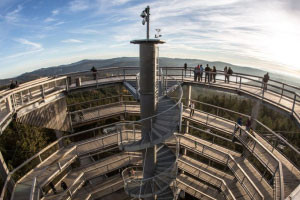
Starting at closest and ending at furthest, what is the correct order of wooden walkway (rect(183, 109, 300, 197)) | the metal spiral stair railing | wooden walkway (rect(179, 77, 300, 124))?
the metal spiral stair railing, wooden walkway (rect(183, 109, 300, 197)), wooden walkway (rect(179, 77, 300, 124))

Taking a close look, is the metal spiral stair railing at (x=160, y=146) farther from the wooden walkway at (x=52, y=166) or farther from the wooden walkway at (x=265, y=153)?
the wooden walkway at (x=265, y=153)

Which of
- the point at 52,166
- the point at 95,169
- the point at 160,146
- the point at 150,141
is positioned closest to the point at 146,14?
the point at 150,141

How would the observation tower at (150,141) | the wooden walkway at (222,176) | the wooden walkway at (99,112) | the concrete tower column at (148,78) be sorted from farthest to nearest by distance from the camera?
1. the wooden walkway at (99,112)
2. the wooden walkway at (222,176)
3. the observation tower at (150,141)
4. the concrete tower column at (148,78)

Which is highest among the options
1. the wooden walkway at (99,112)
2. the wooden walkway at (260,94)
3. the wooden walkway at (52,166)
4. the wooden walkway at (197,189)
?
the wooden walkway at (260,94)

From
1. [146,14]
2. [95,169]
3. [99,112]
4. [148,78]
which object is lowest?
[95,169]

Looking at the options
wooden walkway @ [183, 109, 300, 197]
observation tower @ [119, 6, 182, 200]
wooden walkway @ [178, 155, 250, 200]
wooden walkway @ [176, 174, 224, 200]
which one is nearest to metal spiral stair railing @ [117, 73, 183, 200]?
observation tower @ [119, 6, 182, 200]

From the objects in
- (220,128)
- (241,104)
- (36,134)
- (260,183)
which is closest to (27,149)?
(36,134)

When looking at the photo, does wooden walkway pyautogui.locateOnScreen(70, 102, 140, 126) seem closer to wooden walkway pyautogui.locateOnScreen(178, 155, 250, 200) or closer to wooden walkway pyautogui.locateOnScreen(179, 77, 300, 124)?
wooden walkway pyautogui.locateOnScreen(179, 77, 300, 124)

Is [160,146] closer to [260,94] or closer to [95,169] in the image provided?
[95,169]

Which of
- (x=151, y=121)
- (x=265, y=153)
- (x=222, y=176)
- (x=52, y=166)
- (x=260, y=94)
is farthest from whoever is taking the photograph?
(x=222, y=176)

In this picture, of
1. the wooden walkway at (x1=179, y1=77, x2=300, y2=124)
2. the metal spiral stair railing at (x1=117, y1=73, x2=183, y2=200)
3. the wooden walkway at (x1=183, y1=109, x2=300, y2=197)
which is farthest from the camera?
the wooden walkway at (x1=179, y1=77, x2=300, y2=124)

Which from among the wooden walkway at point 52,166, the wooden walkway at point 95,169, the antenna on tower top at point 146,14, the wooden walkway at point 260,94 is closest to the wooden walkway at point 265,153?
the wooden walkway at point 260,94

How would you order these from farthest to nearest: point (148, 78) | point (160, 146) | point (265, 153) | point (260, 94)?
point (260, 94) < point (160, 146) < point (265, 153) < point (148, 78)

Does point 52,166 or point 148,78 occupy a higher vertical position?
point 148,78
